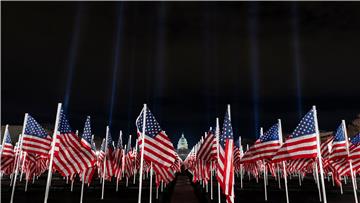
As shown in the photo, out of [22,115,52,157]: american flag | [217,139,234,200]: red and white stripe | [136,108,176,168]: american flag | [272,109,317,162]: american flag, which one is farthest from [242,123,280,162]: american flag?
[22,115,52,157]: american flag

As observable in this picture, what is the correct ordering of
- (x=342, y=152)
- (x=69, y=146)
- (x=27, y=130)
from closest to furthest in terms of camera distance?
(x=69, y=146)
(x=27, y=130)
(x=342, y=152)

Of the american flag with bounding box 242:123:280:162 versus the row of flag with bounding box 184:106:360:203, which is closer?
the row of flag with bounding box 184:106:360:203

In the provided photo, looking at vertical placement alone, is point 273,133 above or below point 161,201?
above

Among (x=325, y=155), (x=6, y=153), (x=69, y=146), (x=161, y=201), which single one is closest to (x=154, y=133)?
(x=69, y=146)

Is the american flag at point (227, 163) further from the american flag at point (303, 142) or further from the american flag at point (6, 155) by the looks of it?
the american flag at point (6, 155)

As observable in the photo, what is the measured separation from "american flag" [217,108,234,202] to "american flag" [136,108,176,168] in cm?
217

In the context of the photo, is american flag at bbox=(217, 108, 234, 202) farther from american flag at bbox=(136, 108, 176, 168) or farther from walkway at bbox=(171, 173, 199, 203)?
walkway at bbox=(171, 173, 199, 203)

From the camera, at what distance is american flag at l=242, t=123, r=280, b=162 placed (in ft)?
55.1

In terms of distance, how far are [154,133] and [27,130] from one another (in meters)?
6.47

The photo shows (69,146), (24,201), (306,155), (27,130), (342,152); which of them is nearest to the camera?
(306,155)

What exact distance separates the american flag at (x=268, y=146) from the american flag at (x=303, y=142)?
135 inches

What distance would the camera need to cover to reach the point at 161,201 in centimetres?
1866

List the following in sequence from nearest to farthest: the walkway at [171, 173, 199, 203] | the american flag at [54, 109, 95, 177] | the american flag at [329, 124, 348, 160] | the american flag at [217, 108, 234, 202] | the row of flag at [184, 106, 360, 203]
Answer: the american flag at [217, 108, 234, 202], the row of flag at [184, 106, 360, 203], the american flag at [54, 109, 95, 177], the american flag at [329, 124, 348, 160], the walkway at [171, 173, 199, 203]

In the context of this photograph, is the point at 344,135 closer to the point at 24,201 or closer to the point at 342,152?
the point at 342,152
